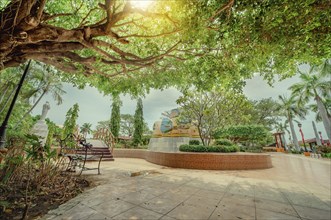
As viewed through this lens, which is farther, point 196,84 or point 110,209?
point 196,84

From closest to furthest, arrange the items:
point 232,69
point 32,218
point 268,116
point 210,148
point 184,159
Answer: point 32,218, point 232,69, point 184,159, point 210,148, point 268,116

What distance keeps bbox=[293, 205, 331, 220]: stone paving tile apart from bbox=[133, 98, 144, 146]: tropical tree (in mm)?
18966

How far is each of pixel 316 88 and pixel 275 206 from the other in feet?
100

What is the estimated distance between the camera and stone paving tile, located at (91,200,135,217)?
9.07ft

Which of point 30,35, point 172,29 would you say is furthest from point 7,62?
point 172,29

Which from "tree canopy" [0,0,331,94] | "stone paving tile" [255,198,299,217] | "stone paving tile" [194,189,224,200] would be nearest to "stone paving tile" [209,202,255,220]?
"stone paving tile" [255,198,299,217]

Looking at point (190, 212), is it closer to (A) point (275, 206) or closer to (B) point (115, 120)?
(A) point (275, 206)

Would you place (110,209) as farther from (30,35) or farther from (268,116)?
(268,116)

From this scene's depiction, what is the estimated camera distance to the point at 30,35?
367 centimetres

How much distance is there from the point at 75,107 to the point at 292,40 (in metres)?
8.73

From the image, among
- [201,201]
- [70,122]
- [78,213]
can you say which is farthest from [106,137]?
[201,201]

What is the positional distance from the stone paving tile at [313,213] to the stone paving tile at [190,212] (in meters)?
1.77

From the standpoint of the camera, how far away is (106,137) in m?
15.2

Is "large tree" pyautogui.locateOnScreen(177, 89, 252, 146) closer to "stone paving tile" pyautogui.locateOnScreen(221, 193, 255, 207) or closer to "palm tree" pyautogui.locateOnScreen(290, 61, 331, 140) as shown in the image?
"stone paving tile" pyautogui.locateOnScreen(221, 193, 255, 207)
